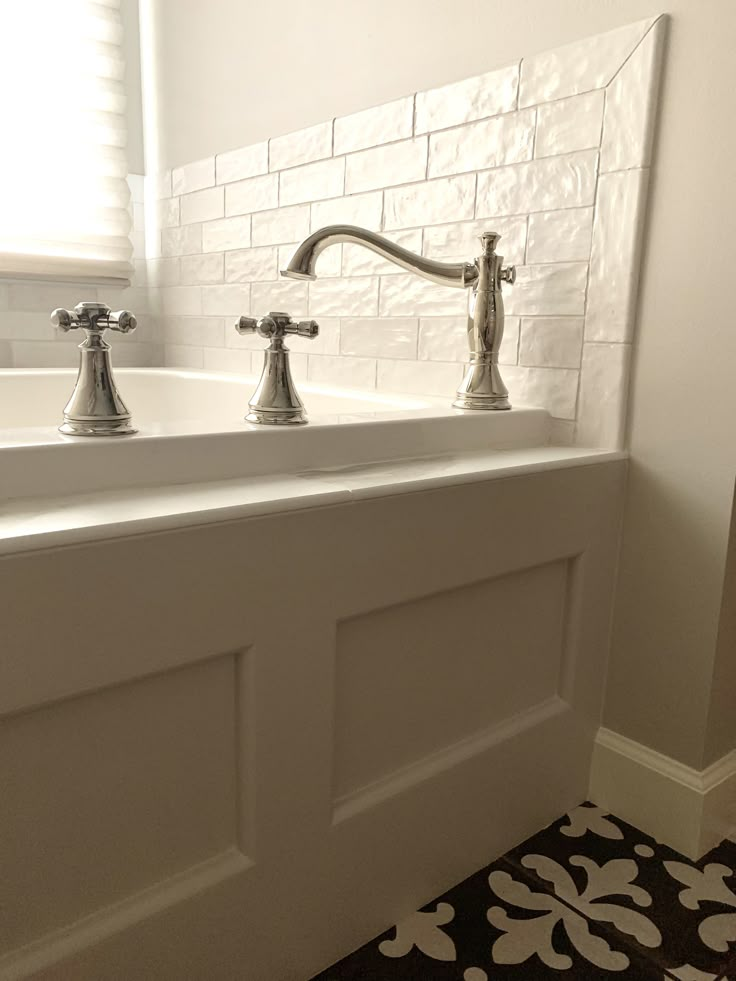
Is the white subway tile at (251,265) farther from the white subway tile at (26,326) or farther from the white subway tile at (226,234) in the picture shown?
the white subway tile at (26,326)

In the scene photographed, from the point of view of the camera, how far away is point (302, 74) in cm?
154

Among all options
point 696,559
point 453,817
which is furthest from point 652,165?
point 453,817

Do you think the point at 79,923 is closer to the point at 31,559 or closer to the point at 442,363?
the point at 31,559

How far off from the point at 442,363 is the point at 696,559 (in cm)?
52

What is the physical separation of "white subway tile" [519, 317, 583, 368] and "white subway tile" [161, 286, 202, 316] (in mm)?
965

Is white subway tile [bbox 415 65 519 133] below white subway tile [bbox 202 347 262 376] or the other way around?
the other way around

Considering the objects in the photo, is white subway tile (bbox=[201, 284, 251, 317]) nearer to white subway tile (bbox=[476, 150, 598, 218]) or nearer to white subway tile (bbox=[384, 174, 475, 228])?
white subway tile (bbox=[384, 174, 475, 228])

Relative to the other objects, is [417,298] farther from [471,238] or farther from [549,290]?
[549,290]

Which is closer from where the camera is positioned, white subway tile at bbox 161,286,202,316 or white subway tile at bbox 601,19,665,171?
white subway tile at bbox 601,19,665,171

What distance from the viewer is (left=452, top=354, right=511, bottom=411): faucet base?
1.13m

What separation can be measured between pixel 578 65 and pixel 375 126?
1.39 ft

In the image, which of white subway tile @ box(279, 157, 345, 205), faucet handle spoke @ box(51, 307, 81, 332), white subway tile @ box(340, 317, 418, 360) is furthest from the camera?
white subway tile @ box(279, 157, 345, 205)

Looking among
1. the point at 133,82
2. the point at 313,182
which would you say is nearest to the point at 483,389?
the point at 313,182

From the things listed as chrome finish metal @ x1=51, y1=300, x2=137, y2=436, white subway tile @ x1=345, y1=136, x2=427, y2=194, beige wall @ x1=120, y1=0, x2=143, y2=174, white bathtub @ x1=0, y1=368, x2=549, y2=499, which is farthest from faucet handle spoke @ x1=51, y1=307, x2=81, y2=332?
beige wall @ x1=120, y1=0, x2=143, y2=174
